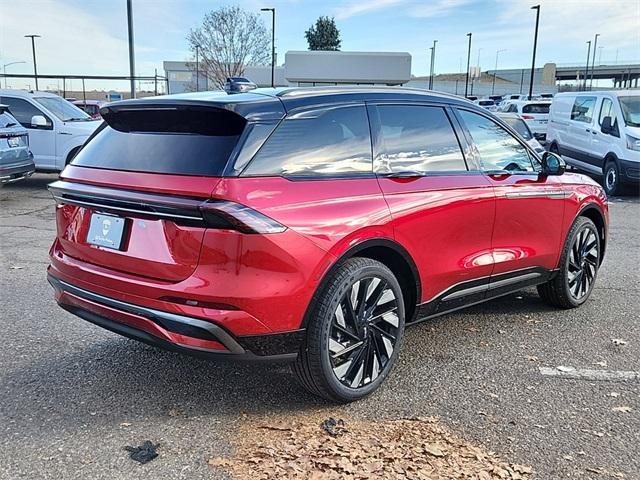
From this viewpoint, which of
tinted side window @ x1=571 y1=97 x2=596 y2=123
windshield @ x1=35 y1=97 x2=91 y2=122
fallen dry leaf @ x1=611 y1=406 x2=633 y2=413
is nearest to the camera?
fallen dry leaf @ x1=611 y1=406 x2=633 y2=413

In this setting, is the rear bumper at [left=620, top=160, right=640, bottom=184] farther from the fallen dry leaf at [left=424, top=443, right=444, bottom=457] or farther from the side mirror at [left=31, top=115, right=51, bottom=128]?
the side mirror at [left=31, top=115, right=51, bottom=128]

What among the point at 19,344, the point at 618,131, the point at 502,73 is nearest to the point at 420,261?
the point at 19,344

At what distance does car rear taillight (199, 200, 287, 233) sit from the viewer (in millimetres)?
2676

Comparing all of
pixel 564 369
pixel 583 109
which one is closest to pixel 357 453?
pixel 564 369

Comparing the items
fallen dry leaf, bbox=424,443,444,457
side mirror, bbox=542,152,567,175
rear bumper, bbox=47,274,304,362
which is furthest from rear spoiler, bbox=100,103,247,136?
side mirror, bbox=542,152,567,175

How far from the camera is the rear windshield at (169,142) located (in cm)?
288

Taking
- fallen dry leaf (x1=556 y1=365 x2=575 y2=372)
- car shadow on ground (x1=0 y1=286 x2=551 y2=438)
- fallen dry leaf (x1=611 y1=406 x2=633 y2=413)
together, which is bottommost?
car shadow on ground (x1=0 y1=286 x2=551 y2=438)

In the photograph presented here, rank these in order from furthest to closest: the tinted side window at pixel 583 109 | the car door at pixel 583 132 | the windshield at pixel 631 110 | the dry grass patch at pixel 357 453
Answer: the tinted side window at pixel 583 109
the car door at pixel 583 132
the windshield at pixel 631 110
the dry grass patch at pixel 357 453

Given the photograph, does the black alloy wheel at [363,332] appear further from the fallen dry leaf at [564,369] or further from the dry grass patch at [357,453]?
the fallen dry leaf at [564,369]

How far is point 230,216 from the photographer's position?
2.68 meters

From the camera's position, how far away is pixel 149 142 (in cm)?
313

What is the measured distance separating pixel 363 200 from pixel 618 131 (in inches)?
404

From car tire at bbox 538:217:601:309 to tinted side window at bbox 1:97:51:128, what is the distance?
1083cm

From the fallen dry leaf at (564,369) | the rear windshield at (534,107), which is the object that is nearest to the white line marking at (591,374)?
the fallen dry leaf at (564,369)
